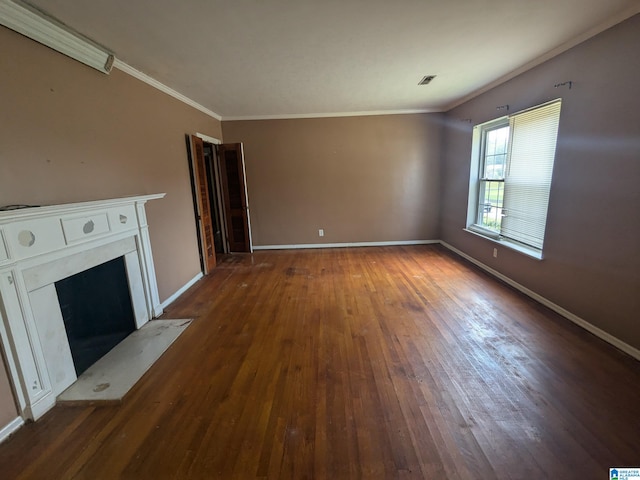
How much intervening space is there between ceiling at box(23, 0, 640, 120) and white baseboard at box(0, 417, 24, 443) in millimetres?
2583

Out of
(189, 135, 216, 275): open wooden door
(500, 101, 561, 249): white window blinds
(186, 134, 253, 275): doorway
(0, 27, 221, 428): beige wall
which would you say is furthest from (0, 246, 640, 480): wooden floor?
(186, 134, 253, 275): doorway

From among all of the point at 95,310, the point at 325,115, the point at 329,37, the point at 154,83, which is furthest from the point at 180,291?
the point at 325,115

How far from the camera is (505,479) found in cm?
134

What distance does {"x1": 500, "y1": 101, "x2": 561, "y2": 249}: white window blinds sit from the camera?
2963mm

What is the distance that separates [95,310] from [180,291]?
1384mm

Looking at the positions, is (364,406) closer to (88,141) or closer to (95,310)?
(95,310)

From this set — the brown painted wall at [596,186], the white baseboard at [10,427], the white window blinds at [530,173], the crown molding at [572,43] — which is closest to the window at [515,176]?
the white window blinds at [530,173]

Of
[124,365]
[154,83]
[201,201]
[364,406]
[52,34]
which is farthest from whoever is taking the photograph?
[201,201]

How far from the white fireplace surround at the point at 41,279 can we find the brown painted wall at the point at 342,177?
3398 mm

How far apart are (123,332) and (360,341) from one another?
2241 millimetres

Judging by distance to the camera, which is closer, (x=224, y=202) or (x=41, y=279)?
(x=41, y=279)

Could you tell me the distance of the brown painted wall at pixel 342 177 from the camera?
544 centimetres

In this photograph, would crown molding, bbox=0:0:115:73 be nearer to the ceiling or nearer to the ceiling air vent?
the ceiling

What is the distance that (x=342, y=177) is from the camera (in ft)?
18.4
